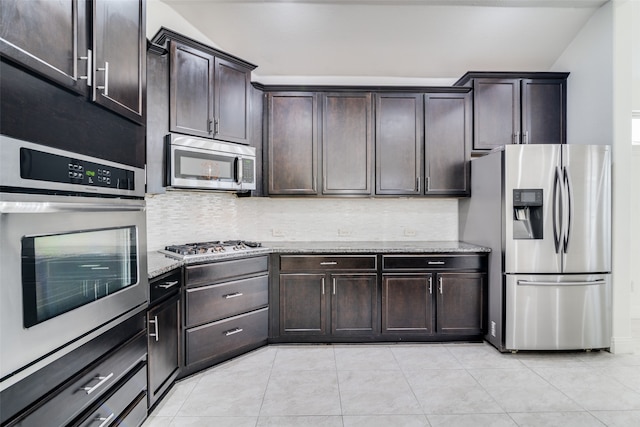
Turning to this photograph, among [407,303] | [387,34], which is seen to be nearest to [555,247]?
[407,303]

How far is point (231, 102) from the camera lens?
3.06 meters

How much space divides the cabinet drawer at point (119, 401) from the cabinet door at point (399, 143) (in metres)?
2.58

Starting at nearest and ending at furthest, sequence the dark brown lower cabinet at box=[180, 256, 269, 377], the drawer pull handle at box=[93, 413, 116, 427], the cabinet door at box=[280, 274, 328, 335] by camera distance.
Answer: the drawer pull handle at box=[93, 413, 116, 427], the dark brown lower cabinet at box=[180, 256, 269, 377], the cabinet door at box=[280, 274, 328, 335]

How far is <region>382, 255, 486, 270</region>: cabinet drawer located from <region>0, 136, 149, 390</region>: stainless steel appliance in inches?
90.5

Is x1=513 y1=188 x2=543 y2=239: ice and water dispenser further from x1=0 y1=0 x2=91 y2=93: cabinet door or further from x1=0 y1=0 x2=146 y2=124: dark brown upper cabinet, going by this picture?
x1=0 y1=0 x2=91 y2=93: cabinet door

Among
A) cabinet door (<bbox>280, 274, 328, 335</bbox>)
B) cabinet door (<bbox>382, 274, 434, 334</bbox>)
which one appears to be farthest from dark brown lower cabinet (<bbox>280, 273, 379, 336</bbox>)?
cabinet door (<bbox>382, 274, 434, 334</bbox>)

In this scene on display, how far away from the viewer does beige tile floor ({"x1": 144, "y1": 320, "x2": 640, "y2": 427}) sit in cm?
206

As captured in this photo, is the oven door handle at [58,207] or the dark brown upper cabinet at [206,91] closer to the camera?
the oven door handle at [58,207]

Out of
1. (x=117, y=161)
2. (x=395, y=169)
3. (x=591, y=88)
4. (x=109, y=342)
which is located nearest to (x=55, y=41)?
(x=117, y=161)

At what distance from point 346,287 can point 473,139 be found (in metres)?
2.03

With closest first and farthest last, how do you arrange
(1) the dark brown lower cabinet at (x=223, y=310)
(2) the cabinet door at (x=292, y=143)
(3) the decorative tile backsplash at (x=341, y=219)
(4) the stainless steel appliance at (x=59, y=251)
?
(4) the stainless steel appliance at (x=59, y=251) < (1) the dark brown lower cabinet at (x=223, y=310) < (2) the cabinet door at (x=292, y=143) < (3) the decorative tile backsplash at (x=341, y=219)

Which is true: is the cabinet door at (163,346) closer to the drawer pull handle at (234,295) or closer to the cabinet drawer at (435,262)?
the drawer pull handle at (234,295)

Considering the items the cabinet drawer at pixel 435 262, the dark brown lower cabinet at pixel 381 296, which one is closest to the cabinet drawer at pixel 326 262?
the dark brown lower cabinet at pixel 381 296

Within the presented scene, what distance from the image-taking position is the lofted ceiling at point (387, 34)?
10.1ft
